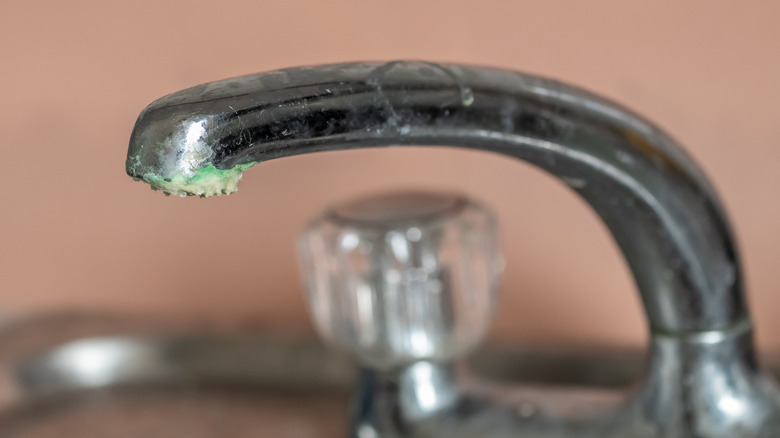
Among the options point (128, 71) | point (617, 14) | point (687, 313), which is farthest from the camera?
point (128, 71)

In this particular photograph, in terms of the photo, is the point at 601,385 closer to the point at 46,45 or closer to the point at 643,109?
the point at 643,109

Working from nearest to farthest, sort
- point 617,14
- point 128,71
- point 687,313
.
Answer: point 687,313, point 617,14, point 128,71

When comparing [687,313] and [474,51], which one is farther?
[474,51]

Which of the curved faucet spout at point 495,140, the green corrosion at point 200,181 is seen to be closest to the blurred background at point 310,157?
the curved faucet spout at point 495,140

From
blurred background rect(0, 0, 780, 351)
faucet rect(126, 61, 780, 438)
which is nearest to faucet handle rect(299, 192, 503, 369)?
faucet rect(126, 61, 780, 438)

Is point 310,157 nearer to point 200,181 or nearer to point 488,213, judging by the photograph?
point 488,213

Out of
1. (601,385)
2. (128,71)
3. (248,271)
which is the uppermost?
(128,71)

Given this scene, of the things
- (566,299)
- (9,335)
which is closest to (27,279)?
(9,335)
